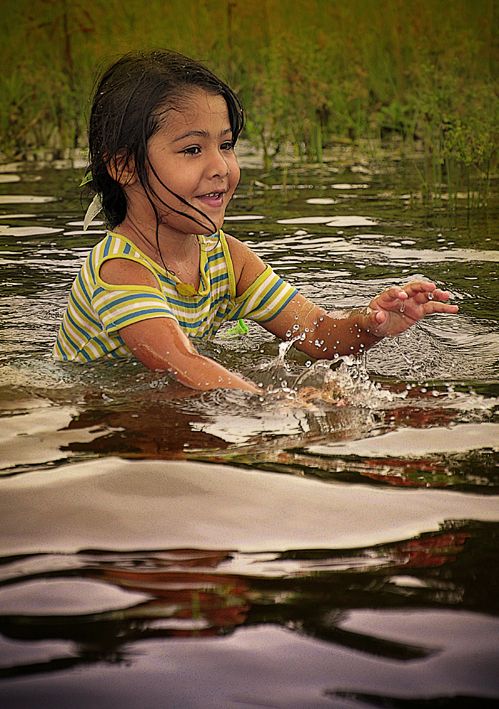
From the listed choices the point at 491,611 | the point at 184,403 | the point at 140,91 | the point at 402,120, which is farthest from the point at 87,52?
the point at 491,611

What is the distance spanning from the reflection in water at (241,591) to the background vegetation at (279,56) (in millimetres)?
5648

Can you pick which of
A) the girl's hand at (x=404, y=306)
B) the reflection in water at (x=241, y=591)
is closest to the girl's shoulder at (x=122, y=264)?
the girl's hand at (x=404, y=306)

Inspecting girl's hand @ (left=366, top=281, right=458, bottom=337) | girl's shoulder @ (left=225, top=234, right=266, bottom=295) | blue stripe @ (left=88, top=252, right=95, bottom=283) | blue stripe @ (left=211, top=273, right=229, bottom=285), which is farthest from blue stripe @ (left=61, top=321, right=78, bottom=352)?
girl's hand @ (left=366, top=281, right=458, bottom=337)

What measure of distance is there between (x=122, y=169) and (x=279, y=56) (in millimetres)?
5051

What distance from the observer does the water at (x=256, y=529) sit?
1487 millimetres

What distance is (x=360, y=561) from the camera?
5.96 feet

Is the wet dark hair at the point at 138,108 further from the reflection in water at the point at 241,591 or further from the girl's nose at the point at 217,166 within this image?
the reflection in water at the point at 241,591

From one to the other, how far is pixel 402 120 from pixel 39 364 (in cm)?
554

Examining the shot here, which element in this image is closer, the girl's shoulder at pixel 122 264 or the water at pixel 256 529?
the water at pixel 256 529

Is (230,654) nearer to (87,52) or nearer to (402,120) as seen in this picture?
(402,120)

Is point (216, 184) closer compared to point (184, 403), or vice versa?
point (184, 403)

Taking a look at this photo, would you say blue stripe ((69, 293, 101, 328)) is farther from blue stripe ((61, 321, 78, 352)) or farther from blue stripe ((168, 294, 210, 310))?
blue stripe ((168, 294, 210, 310))

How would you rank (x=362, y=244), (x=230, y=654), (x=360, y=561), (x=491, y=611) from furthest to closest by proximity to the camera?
(x=362, y=244) → (x=360, y=561) → (x=491, y=611) → (x=230, y=654)

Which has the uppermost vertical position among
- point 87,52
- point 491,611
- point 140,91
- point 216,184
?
point 87,52
